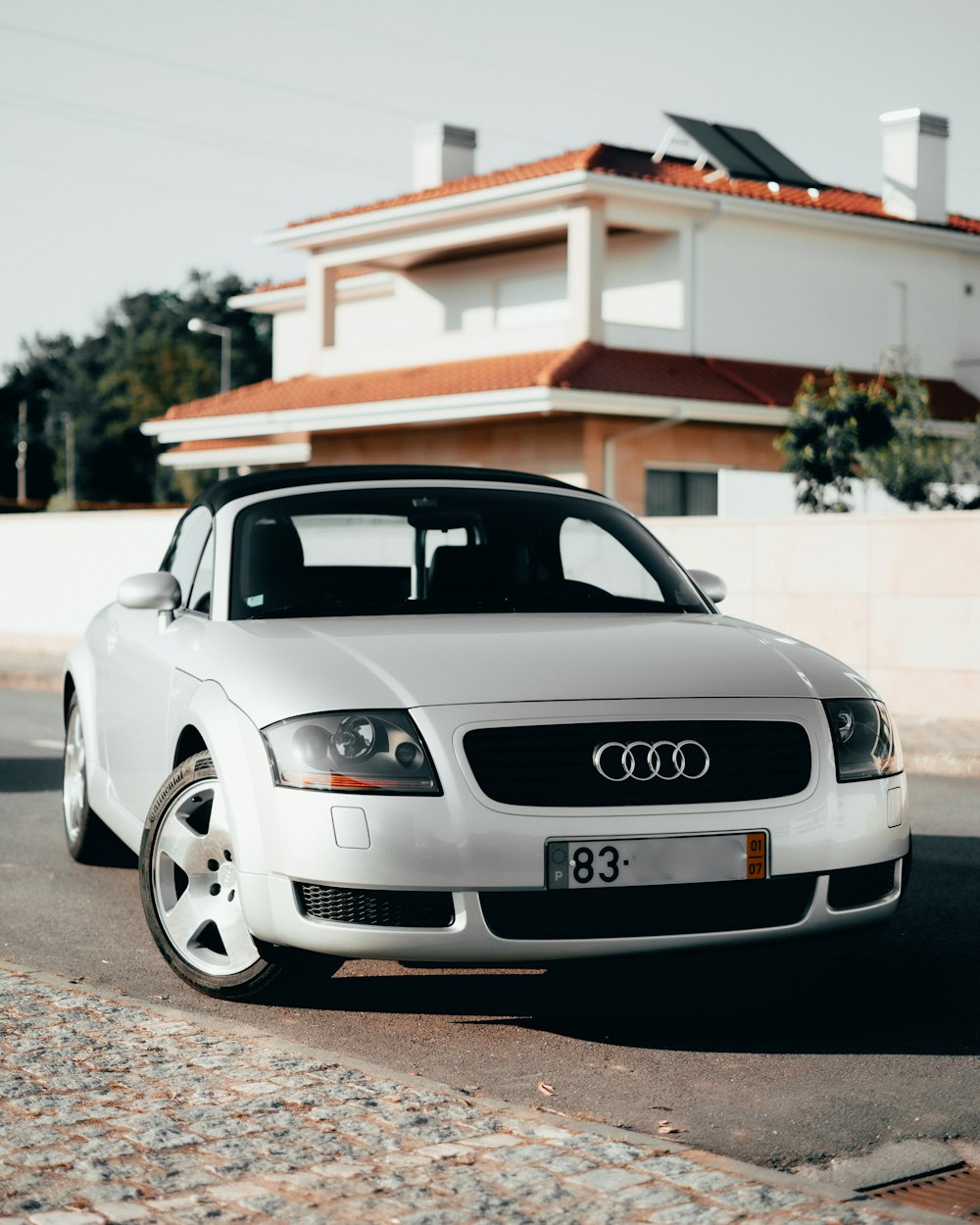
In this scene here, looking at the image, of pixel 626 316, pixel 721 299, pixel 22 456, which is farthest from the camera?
pixel 22 456

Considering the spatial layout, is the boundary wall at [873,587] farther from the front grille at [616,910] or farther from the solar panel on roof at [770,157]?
the solar panel on roof at [770,157]

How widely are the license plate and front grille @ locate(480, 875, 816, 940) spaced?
0.03 metres

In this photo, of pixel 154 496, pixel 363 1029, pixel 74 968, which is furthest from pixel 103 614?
pixel 154 496

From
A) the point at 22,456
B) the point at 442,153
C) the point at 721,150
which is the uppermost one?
the point at 442,153

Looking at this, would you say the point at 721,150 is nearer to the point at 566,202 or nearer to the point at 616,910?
the point at 566,202

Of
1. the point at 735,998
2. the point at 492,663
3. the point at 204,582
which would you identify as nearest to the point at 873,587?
the point at 204,582

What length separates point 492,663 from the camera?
4895mm

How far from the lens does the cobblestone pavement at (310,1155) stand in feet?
10.9

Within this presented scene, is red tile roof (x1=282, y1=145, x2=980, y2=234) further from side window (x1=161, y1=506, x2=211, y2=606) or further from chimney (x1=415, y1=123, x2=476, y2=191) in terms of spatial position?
side window (x1=161, y1=506, x2=211, y2=606)

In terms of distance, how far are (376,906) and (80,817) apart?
10.8 feet

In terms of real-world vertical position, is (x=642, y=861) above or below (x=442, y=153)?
below

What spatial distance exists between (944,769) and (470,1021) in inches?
297

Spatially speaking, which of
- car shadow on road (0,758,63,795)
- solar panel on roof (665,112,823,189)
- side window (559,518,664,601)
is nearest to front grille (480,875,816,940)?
car shadow on road (0,758,63,795)

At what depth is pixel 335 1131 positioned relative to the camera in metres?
3.77
